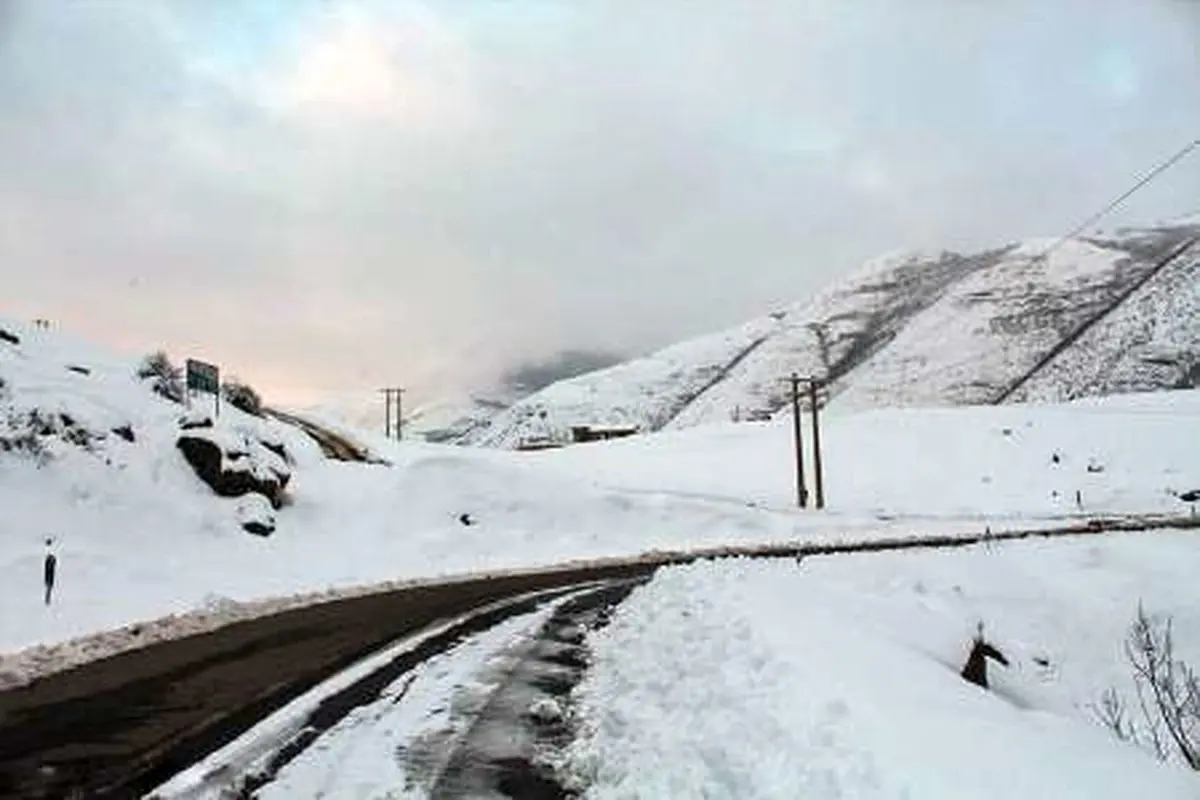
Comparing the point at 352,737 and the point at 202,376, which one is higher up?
the point at 202,376

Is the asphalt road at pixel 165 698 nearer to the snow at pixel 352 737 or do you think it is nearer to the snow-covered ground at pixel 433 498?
the snow at pixel 352 737

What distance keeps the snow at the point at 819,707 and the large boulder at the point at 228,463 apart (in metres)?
14.4

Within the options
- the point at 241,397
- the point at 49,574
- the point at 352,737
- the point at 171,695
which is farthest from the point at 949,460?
the point at 352,737

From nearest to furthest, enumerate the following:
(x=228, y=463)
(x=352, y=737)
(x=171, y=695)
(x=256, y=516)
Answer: (x=352, y=737) < (x=171, y=695) < (x=256, y=516) < (x=228, y=463)

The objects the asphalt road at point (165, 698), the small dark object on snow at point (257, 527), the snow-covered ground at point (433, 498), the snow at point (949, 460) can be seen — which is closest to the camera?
the asphalt road at point (165, 698)

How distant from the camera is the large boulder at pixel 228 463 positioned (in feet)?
114

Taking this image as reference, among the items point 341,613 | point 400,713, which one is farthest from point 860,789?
point 341,613

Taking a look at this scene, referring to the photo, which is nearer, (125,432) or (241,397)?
(125,432)

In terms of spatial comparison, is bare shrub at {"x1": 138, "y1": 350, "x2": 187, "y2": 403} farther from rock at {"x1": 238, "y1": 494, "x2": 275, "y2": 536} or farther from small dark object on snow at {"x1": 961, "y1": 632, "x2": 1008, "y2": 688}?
small dark object on snow at {"x1": 961, "y1": 632, "x2": 1008, "y2": 688}

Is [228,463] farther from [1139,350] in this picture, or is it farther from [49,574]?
[1139,350]

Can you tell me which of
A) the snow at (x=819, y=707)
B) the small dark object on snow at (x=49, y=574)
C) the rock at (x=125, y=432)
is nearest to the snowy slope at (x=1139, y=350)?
the rock at (x=125, y=432)

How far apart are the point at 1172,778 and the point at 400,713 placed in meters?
6.00

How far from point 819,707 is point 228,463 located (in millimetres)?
28105

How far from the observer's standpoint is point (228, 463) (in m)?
35.2
